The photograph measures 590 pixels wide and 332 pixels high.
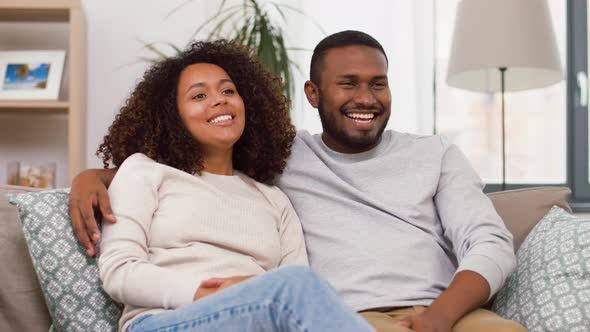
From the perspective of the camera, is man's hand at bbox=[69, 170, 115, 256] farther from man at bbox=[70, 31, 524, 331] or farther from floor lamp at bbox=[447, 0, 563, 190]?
floor lamp at bbox=[447, 0, 563, 190]

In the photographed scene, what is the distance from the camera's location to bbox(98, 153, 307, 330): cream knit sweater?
1161 millimetres

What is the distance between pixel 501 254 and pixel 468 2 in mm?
1484

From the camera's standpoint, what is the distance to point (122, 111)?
151 centimetres

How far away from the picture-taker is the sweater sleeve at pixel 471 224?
50.8 inches

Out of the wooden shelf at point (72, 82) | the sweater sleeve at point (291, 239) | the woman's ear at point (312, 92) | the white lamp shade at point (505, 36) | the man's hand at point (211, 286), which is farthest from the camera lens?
the wooden shelf at point (72, 82)

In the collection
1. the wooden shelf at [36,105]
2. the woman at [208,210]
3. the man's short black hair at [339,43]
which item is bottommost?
the woman at [208,210]

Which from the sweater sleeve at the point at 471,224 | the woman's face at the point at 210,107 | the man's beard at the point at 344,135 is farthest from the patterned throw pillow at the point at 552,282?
the woman's face at the point at 210,107

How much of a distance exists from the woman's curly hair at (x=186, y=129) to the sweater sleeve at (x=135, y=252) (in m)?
0.12

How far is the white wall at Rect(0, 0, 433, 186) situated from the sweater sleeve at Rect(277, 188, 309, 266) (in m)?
1.49

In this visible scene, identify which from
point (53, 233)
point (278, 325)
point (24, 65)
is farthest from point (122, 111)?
point (24, 65)

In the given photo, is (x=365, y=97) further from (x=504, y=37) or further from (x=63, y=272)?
(x=504, y=37)

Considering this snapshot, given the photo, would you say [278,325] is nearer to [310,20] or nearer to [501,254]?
[501,254]

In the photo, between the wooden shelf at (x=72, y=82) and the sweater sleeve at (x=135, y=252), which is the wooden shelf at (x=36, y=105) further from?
the sweater sleeve at (x=135, y=252)

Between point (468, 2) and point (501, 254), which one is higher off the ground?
point (468, 2)
